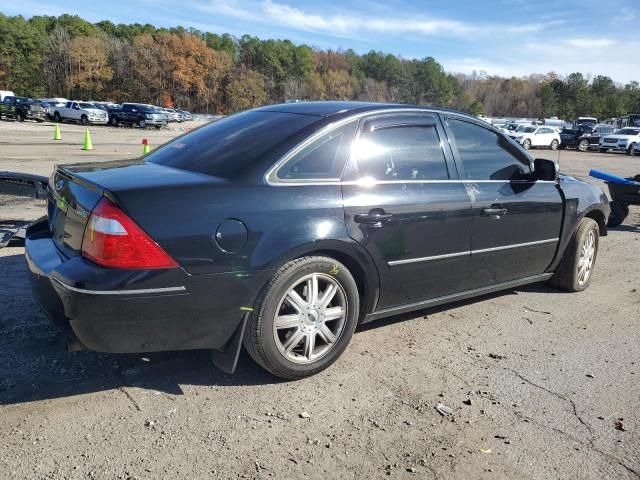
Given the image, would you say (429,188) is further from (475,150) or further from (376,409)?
(376,409)

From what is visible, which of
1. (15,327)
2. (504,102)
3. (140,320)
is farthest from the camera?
(504,102)

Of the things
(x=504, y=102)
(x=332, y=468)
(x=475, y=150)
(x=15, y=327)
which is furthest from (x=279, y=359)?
(x=504, y=102)

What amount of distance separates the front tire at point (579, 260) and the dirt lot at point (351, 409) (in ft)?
3.01

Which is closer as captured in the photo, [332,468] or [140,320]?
[332,468]

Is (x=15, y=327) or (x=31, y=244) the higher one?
(x=31, y=244)

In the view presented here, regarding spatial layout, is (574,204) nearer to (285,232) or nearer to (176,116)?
(285,232)

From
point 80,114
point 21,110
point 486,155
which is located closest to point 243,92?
point 80,114

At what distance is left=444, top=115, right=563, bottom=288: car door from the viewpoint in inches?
167

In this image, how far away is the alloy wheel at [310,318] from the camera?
3.29 metres

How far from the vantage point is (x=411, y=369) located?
3645 mm

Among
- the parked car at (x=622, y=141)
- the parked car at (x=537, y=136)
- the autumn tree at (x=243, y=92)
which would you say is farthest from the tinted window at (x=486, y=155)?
the autumn tree at (x=243, y=92)

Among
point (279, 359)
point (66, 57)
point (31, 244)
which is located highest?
point (66, 57)

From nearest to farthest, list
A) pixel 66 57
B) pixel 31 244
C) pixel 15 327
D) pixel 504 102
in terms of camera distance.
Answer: pixel 31 244 < pixel 15 327 < pixel 66 57 < pixel 504 102

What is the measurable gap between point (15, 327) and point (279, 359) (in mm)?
1981
